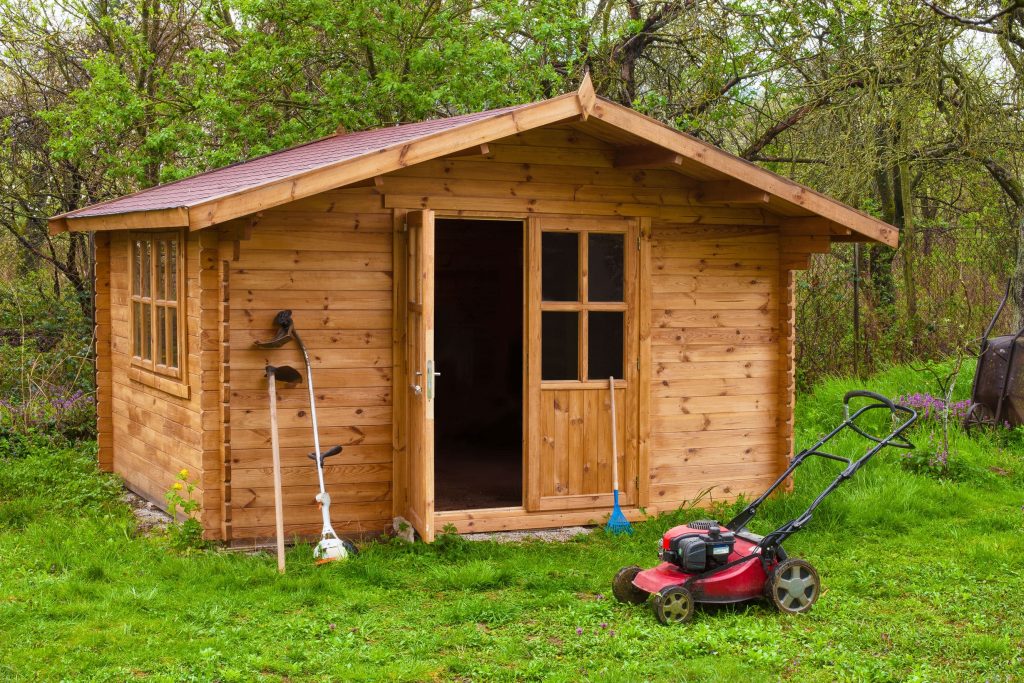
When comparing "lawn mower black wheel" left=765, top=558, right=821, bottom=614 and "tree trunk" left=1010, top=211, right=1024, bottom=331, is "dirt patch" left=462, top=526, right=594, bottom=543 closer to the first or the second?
"lawn mower black wheel" left=765, top=558, right=821, bottom=614

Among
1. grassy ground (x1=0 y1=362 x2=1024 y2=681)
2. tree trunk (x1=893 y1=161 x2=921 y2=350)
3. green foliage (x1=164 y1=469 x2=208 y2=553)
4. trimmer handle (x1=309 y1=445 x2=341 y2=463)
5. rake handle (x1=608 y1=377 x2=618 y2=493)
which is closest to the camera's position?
grassy ground (x1=0 y1=362 x2=1024 y2=681)

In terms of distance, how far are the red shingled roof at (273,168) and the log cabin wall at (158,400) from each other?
342mm

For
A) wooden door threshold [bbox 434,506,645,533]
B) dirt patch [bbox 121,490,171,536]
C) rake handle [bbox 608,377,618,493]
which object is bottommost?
dirt patch [bbox 121,490,171,536]

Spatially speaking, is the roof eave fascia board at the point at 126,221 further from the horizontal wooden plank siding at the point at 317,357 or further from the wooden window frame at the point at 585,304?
the wooden window frame at the point at 585,304

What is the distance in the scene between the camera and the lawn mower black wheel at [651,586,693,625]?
229 inches

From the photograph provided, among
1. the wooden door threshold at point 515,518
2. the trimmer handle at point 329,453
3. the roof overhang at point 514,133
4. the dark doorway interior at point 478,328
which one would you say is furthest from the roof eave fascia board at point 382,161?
the dark doorway interior at point 478,328

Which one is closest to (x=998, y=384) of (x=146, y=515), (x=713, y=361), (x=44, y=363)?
(x=713, y=361)

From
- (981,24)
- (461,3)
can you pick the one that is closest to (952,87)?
(981,24)

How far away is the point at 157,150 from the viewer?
1304 centimetres

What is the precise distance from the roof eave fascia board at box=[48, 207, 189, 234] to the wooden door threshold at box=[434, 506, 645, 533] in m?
2.61

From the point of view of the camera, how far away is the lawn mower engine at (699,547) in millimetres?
5930

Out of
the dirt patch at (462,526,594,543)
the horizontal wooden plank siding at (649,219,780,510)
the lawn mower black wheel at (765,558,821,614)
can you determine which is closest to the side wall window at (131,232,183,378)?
the dirt patch at (462,526,594,543)

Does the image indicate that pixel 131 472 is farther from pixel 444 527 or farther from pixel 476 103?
pixel 476 103

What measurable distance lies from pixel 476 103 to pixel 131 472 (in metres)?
6.13
